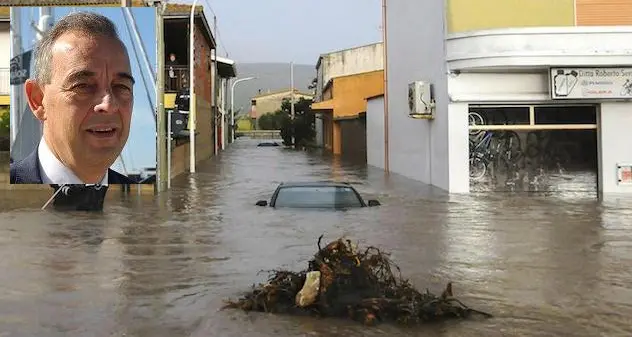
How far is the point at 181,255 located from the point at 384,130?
20747mm

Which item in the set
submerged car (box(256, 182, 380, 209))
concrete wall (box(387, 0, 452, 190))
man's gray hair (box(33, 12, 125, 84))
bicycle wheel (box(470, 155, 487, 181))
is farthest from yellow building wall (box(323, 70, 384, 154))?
submerged car (box(256, 182, 380, 209))

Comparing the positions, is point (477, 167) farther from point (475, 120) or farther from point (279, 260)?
point (279, 260)

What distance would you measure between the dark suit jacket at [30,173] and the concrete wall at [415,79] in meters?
8.36

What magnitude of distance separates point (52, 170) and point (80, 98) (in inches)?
108

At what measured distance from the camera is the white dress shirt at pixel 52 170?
15.9 meters

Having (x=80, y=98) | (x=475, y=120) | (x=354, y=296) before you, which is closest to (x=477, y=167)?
(x=475, y=120)

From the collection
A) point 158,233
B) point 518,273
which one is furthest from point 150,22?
A: point 518,273

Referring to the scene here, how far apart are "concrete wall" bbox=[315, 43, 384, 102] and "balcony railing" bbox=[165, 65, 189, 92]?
27.7 metres

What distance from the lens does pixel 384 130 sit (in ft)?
97.6

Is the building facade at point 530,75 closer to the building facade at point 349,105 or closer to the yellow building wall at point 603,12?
the yellow building wall at point 603,12

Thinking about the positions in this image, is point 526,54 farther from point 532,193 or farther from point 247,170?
point 247,170

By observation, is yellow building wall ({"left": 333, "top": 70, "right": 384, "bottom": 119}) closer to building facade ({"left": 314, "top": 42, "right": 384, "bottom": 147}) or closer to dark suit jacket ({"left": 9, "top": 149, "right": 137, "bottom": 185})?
building facade ({"left": 314, "top": 42, "right": 384, "bottom": 147})

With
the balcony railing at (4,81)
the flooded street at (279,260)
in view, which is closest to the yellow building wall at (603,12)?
the flooded street at (279,260)

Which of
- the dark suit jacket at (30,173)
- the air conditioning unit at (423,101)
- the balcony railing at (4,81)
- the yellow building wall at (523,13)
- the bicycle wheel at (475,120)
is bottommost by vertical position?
the dark suit jacket at (30,173)
